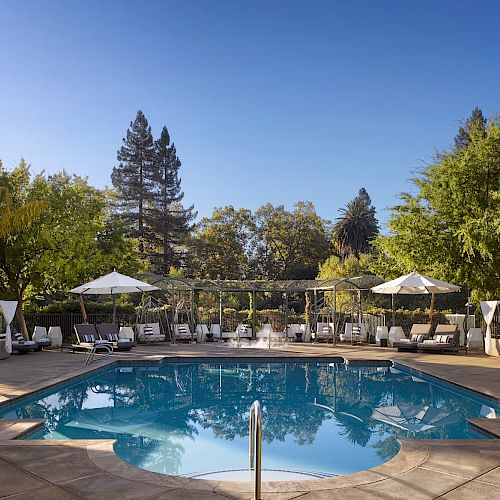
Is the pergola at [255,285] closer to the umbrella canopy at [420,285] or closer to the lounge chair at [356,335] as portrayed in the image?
the lounge chair at [356,335]

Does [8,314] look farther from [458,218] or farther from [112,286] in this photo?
[458,218]

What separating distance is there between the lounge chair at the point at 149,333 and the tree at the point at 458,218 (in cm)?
907

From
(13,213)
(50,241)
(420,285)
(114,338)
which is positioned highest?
(13,213)

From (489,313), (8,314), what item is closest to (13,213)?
(8,314)

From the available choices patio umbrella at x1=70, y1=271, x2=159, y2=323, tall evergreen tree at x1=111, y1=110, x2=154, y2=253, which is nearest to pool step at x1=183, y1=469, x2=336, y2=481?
patio umbrella at x1=70, y1=271, x2=159, y2=323

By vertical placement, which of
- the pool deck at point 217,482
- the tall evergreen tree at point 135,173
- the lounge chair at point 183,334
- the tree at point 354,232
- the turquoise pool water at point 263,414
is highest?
the tall evergreen tree at point 135,173

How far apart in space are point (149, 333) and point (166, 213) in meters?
26.1

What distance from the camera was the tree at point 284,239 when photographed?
3866cm

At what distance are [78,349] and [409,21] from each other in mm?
13851

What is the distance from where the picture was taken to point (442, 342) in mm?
16688

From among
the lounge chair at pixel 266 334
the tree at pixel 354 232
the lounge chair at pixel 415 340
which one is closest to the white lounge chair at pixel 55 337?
the lounge chair at pixel 266 334

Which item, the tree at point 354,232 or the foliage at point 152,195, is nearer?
the foliage at point 152,195

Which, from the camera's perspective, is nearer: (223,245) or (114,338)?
(114,338)

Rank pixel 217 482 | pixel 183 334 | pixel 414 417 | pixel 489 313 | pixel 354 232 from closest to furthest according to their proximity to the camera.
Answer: pixel 217 482 → pixel 414 417 → pixel 489 313 → pixel 183 334 → pixel 354 232
